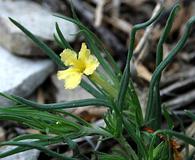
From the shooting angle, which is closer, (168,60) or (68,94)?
(168,60)

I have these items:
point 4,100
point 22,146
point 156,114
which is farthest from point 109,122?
point 4,100

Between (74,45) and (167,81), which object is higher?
(74,45)

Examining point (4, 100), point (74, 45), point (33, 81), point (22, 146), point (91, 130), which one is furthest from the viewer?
point (74, 45)

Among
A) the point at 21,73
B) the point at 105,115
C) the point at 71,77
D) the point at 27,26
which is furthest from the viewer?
the point at 27,26


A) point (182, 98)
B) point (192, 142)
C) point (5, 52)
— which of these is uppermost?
point (5, 52)

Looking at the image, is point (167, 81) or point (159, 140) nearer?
point (159, 140)

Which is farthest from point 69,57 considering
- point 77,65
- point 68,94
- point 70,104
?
point 68,94

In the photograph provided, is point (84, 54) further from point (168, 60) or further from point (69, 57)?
point (168, 60)

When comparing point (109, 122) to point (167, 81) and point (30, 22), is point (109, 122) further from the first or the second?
point (30, 22)
